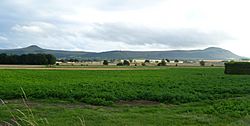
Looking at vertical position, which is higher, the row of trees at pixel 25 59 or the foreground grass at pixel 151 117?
the row of trees at pixel 25 59

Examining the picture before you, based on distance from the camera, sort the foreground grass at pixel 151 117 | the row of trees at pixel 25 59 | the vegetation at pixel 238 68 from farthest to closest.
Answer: the row of trees at pixel 25 59 < the vegetation at pixel 238 68 < the foreground grass at pixel 151 117

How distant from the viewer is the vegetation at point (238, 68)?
65.8 meters

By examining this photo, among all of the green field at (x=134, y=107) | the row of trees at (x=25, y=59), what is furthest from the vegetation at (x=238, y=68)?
the row of trees at (x=25, y=59)

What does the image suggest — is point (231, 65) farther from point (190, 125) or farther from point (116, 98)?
point (190, 125)

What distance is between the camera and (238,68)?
6706cm

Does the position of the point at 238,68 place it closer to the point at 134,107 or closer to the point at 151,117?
the point at 134,107

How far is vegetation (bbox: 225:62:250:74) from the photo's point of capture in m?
65.8

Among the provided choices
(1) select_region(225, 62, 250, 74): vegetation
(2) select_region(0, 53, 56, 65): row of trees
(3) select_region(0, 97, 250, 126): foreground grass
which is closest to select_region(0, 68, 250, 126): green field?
(3) select_region(0, 97, 250, 126): foreground grass

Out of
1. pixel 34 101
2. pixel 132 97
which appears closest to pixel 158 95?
pixel 132 97

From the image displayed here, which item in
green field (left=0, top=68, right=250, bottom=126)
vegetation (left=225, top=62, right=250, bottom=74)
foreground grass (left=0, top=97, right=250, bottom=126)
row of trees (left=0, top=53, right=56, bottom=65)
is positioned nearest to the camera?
foreground grass (left=0, top=97, right=250, bottom=126)

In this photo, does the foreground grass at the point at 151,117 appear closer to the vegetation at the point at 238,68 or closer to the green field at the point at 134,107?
the green field at the point at 134,107

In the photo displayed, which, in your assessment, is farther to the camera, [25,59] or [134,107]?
[25,59]

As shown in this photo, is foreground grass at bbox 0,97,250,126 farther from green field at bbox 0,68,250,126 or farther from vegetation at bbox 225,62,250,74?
vegetation at bbox 225,62,250,74

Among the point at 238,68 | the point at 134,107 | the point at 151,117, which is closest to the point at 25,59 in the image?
the point at 238,68
